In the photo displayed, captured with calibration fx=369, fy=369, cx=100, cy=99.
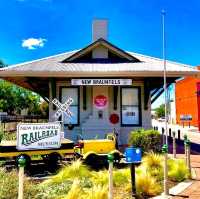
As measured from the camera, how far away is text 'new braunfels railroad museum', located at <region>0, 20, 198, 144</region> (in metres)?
18.3

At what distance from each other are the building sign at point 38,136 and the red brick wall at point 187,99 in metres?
41.3

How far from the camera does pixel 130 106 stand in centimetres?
2008

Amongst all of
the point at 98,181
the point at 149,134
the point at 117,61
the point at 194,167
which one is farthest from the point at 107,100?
the point at 98,181

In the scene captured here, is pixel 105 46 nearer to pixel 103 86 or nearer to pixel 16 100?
pixel 103 86

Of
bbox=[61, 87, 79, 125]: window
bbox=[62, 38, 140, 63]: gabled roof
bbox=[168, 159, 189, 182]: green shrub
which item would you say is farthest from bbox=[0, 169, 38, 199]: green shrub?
bbox=[62, 38, 140, 63]: gabled roof

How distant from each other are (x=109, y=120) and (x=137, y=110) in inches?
66.2

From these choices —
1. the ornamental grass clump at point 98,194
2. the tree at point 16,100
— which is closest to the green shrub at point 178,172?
the ornamental grass clump at point 98,194

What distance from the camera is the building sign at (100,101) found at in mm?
19609

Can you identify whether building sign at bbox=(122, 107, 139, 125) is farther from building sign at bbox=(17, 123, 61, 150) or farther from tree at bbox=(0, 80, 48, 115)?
tree at bbox=(0, 80, 48, 115)

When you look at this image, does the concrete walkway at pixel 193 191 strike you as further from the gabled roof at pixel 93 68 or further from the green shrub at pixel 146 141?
the gabled roof at pixel 93 68

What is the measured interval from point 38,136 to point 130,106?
9.08 metres

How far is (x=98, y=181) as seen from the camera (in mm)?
8977

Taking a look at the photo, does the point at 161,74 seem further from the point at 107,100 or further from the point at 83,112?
the point at 83,112

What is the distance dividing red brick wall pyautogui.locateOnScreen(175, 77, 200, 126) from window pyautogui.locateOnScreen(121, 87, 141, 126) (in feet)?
107
